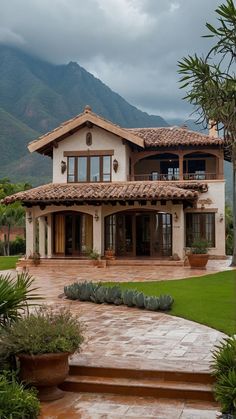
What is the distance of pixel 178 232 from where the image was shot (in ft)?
85.6

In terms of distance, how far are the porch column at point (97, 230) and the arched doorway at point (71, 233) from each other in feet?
4.63

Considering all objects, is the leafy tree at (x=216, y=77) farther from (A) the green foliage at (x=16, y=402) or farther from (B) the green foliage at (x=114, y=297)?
(B) the green foliage at (x=114, y=297)

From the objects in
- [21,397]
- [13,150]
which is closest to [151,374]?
[21,397]

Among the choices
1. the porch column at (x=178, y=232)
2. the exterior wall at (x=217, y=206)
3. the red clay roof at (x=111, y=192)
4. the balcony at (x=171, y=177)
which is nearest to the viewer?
the red clay roof at (x=111, y=192)

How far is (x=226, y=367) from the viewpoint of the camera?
6523 millimetres

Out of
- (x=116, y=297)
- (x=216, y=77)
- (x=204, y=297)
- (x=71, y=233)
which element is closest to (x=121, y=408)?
(x=216, y=77)

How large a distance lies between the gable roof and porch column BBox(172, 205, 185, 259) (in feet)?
14.4

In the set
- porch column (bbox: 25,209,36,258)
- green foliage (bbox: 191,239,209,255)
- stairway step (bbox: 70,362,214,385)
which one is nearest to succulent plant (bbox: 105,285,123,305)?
stairway step (bbox: 70,362,214,385)

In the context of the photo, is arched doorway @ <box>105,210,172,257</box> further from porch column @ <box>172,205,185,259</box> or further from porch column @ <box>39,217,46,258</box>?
porch column @ <box>39,217,46,258</box>

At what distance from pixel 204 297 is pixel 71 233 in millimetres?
15507

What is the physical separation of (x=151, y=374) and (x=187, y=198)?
17.6 meters

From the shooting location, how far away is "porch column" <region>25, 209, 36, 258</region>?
27.2 m

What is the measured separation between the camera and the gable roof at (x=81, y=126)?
91.9 feet

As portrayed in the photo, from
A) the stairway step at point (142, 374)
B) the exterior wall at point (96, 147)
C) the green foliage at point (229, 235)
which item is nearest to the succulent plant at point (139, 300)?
the stairway step at point (142, 374)
